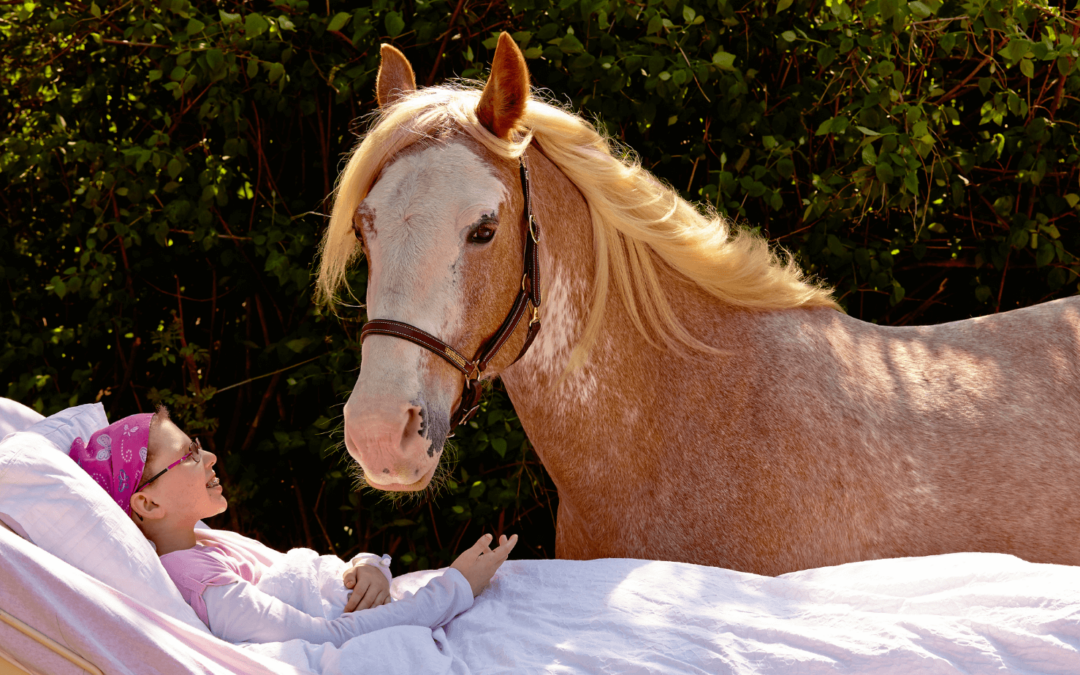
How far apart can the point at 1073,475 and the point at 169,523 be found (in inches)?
75.2

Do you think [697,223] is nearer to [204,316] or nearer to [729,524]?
[729,524]

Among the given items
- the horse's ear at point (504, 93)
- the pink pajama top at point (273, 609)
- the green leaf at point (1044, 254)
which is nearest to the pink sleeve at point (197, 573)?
the pink pajama top at point (273, 609)

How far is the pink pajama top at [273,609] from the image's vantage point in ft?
4.46

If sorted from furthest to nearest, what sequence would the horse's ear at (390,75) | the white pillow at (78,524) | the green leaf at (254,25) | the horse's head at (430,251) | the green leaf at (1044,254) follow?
the green leaf at (1044,254), the green leaf at (254,25), the horse's ear at (390,75), the horse's head at (430,251), the white pillow at (78,524)

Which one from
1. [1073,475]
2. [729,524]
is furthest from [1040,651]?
[1073,475]

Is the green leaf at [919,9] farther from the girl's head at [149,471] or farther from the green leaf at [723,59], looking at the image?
the girl's head at [149,471]

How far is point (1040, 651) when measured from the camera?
1099 mm

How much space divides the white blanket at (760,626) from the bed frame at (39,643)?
28 cm

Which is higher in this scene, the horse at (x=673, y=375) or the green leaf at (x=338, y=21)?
the green leaf at (x=338, y=21)

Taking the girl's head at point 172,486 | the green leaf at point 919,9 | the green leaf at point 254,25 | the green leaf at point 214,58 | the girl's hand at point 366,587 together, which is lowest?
the girl's hand at point 366,587

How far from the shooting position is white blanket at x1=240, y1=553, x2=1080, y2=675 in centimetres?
112

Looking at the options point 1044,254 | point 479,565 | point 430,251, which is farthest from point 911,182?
point 479,565

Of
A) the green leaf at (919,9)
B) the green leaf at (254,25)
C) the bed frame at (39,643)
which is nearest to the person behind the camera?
the bed frame at (39,643)

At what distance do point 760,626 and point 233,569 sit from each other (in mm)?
1036
